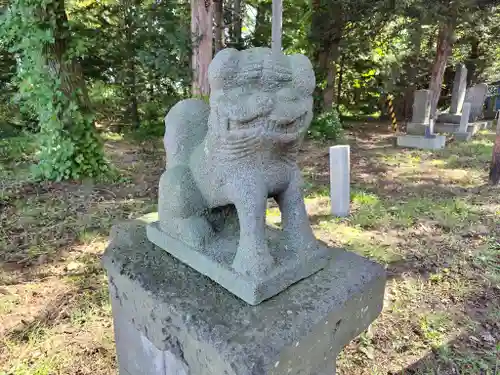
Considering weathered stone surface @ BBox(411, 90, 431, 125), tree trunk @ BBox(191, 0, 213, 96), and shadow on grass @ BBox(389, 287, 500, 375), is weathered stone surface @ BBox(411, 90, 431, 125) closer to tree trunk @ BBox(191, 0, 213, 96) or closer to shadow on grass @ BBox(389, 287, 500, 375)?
tree trunk @ BBox(191, 0, 213, 96)

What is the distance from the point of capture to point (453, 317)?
94.7 inches

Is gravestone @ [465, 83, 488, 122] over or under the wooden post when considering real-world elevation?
over

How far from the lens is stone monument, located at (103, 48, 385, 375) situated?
111 cm

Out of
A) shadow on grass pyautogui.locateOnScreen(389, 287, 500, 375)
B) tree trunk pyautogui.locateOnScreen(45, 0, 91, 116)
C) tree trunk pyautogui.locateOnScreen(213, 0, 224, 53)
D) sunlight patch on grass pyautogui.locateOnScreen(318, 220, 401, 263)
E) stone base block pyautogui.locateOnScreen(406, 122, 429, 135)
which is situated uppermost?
tree trunk pyautogui.locateOnScreen(213, 0, 224, 53)

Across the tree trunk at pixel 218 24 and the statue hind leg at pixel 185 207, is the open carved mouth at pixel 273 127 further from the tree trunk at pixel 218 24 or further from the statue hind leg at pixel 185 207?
the tree trunk at pixel 218 24

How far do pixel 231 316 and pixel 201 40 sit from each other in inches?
158

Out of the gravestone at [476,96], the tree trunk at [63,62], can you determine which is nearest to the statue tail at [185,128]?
the tree trunk at [63,62]

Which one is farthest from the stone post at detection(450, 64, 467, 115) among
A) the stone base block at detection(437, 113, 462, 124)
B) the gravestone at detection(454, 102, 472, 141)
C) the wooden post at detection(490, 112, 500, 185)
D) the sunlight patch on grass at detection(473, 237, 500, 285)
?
the sunlight patch on grass at detection(473, 237, 500, 285)

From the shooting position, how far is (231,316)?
1.16 m

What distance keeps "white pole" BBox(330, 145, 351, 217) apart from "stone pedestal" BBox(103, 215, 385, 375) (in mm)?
2216

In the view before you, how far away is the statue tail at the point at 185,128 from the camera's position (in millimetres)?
1514

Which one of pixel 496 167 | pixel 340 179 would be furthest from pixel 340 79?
pixel 340 179

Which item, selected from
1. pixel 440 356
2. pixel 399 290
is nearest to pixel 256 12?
pixel 399 290

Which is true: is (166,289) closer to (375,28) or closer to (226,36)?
(226,36)
